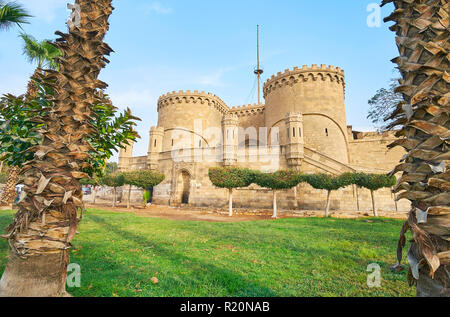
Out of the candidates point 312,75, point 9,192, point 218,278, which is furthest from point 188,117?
point 218,278

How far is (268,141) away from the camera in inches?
1098

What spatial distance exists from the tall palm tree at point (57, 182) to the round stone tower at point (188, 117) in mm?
27572

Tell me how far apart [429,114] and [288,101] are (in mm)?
24985

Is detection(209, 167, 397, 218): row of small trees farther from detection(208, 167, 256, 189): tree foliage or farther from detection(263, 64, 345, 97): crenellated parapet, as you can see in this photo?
detection(263, 64, 345, 97): crenellated parapet

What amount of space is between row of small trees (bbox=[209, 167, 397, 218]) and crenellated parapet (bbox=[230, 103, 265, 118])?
1776 centimetres

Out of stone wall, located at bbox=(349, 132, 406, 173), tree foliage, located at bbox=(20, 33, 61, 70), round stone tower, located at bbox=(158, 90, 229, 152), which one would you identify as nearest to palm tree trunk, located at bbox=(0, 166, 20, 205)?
tree foliage, located at bbox=(20, 33, 61, 70)

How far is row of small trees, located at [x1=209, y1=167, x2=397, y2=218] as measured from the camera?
582 inches

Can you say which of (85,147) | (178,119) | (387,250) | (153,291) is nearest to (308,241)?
(387,250)

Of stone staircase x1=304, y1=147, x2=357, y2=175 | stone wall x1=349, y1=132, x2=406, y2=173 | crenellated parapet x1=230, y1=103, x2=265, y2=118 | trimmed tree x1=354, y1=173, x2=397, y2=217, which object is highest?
crenellated parapet x1=230, y1=103, x2=265, y2=118

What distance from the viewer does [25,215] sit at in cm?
238

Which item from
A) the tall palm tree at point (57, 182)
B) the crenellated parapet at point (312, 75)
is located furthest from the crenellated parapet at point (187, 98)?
the tall palm tree at point (57, 182)

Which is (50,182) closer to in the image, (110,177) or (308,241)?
(308,241)

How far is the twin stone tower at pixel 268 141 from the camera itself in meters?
18.1

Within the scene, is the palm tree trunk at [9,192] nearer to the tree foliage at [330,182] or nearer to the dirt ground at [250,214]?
the dirt ground at [250,214]
